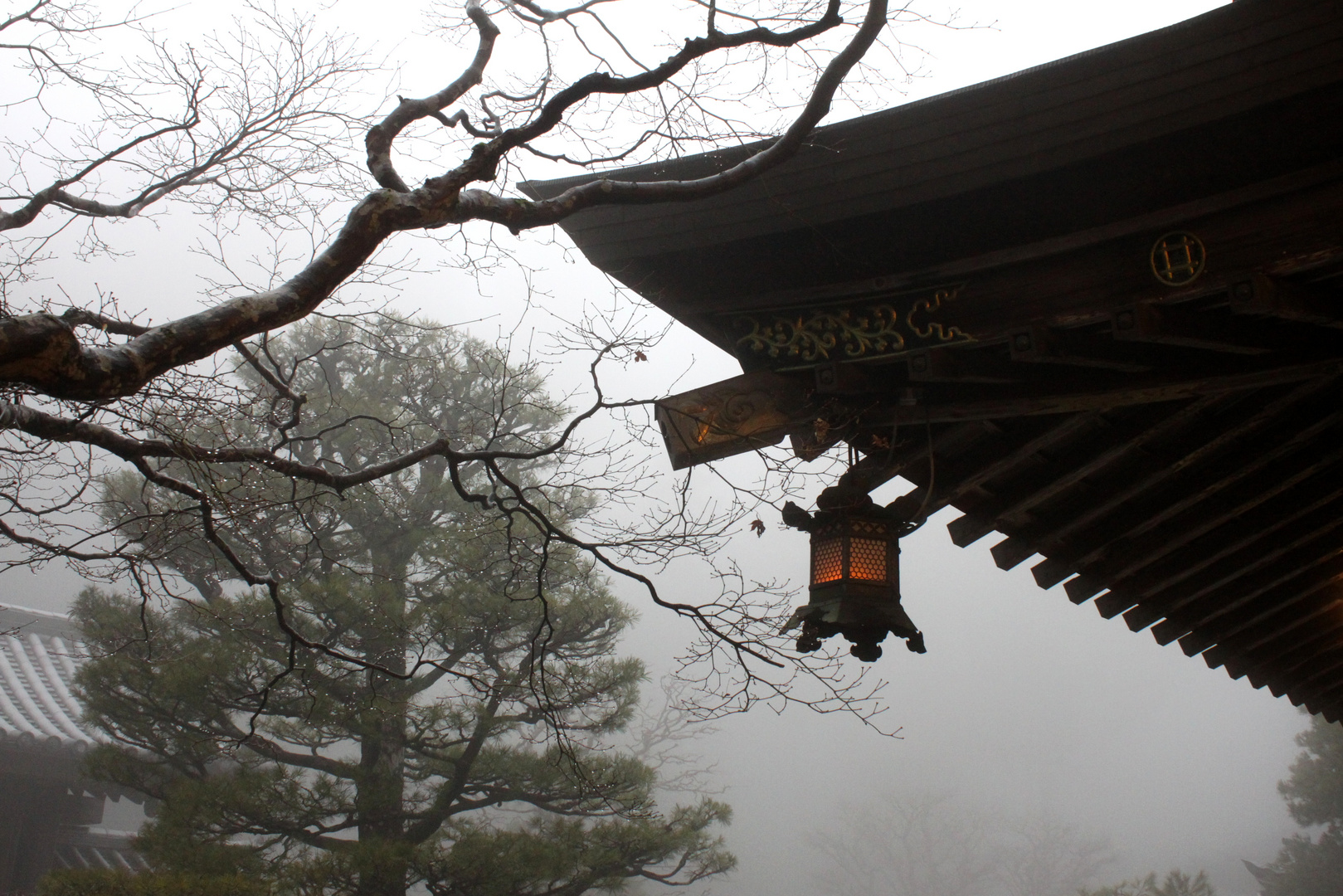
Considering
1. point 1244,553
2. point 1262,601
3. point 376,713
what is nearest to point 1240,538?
point 1244,553

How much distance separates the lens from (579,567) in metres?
9.83

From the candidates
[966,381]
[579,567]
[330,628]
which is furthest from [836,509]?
[579,567]

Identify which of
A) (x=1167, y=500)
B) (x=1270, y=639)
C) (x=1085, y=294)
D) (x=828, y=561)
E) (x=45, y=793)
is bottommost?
(x=45, y=793)

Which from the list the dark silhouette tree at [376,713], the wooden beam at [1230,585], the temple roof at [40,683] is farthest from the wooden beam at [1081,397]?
the temple roof at [40,683]

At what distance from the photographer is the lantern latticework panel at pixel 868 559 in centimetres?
259

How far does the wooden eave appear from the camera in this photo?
2.13 m

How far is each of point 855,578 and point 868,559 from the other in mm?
75

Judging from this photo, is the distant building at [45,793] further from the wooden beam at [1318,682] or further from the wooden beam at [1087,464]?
the wooden beam at [1318,682]

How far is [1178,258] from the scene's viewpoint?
2.29 metres

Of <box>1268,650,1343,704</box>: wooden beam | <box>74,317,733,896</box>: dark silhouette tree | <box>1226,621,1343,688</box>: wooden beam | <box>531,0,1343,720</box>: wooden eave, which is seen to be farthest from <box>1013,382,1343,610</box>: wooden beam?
<box>74,317,733,896</box>: dark silhouette tree

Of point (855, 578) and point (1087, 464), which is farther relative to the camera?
point (1087, 464)

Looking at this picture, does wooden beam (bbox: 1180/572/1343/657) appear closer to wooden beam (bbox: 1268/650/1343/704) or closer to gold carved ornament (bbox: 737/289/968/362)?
wooden beam (bbox: 1268/650/1343/704)

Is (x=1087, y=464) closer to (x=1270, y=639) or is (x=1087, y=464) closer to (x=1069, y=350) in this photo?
(x=1069, y=350)

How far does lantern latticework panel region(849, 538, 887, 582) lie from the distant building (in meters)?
9.17
